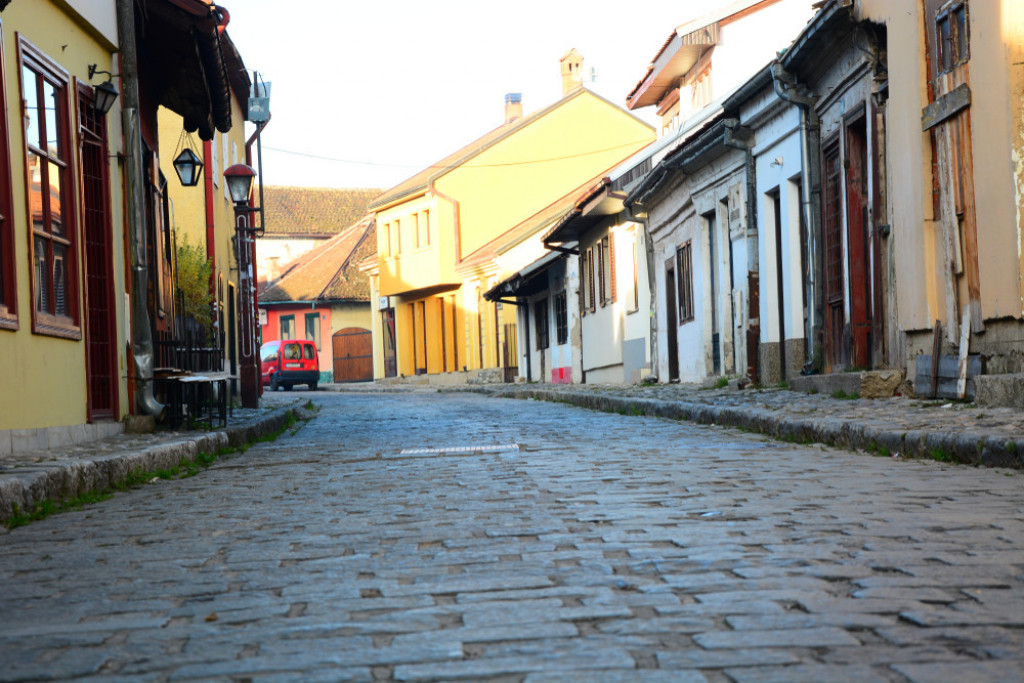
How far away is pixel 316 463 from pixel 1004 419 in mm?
4849

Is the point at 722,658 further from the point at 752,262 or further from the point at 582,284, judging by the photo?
the point at 582,284

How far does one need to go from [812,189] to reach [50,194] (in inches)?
363

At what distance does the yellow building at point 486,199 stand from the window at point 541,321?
225 cm

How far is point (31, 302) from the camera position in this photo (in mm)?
8828

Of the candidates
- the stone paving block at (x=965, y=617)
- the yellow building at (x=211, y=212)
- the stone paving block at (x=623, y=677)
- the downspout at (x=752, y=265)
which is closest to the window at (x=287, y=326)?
the yellow building at (x=211, y=212)

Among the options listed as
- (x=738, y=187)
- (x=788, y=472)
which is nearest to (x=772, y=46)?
(x=738, y=187)

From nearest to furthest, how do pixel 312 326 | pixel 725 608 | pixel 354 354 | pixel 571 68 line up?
pixel 725 608, pixel 571 68, pixel 354 354, pixel 312 326

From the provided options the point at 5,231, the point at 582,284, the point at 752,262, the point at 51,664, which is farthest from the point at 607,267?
the point at 51,664

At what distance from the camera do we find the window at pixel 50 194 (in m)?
9.12

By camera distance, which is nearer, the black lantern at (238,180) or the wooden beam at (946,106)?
the wooden beam at (946,106)

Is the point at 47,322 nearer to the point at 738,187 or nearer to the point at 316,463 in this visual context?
the point at 316,463

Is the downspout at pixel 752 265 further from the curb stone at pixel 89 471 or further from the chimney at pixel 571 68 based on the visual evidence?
the chimney at pixel 571 68

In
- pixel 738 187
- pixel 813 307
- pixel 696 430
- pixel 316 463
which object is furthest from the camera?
pixel 738 187

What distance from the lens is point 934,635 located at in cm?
314
